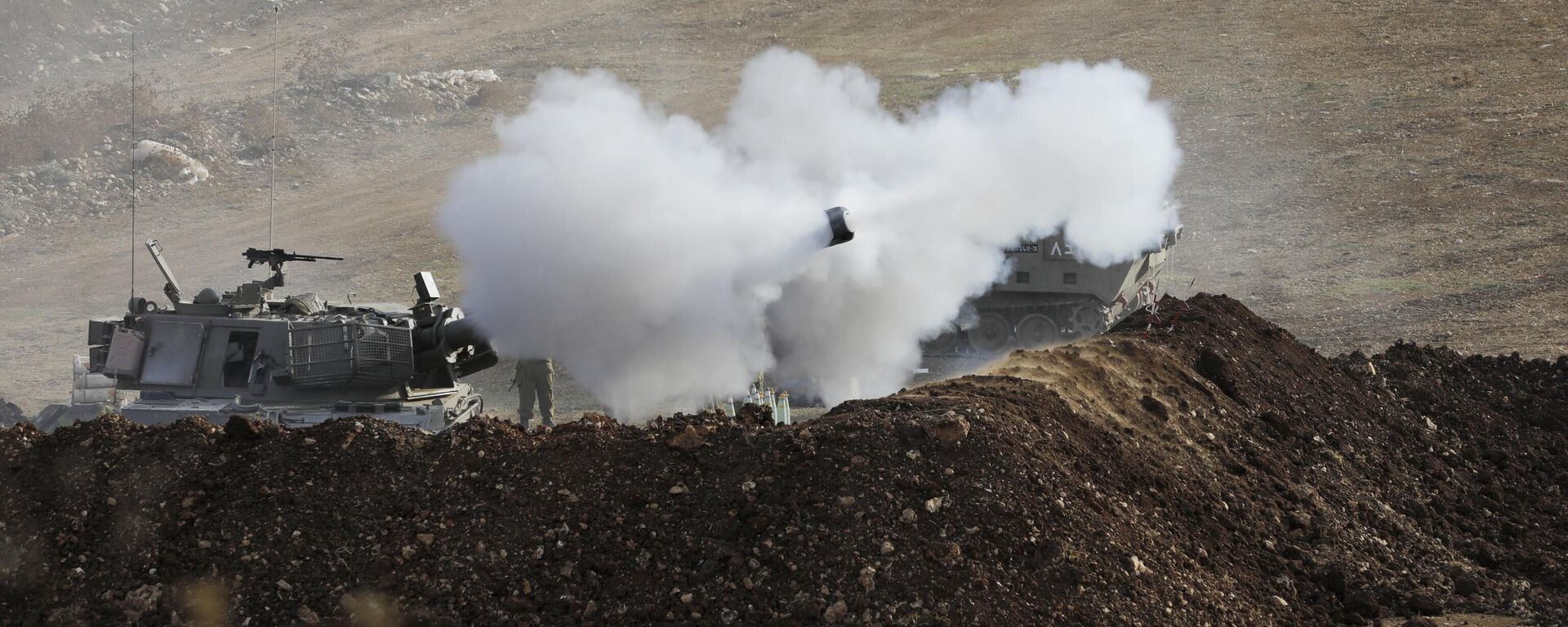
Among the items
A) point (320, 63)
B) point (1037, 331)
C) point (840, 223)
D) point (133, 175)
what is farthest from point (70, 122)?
point (840, 223)

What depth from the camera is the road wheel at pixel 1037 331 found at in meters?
21.5

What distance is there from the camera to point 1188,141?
3288 cm

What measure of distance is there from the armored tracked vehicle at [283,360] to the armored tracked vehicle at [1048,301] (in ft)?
33.0

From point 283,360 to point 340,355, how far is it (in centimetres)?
55

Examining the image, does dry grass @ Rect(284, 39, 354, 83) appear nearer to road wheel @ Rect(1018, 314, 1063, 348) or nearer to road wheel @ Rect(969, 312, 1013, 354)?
road wheel @ Rect(969, 312, 1013, 354)

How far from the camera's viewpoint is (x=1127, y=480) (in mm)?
9898

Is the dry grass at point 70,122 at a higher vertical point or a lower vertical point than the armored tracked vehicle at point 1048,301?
higher

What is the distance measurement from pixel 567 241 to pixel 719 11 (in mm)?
31997

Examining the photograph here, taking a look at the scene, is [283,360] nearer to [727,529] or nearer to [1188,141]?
[727,529]

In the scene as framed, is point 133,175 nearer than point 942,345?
Yes

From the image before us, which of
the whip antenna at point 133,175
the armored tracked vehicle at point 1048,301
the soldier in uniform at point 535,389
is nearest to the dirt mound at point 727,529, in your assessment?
the whip antenna at point 133,175

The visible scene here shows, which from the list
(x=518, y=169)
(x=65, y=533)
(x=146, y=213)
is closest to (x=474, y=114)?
(x=146, y=213)

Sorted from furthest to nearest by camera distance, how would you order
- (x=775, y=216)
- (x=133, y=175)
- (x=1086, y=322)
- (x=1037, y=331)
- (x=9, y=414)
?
1. (x=1037, y=331)
2. (x=1086, y=322)
3. (x=9, y=414)
4. (x=133, y=175)
5. (x=775, y=216)

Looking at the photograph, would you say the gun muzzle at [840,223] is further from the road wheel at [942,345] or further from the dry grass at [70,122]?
the dry grass at [70,122]
